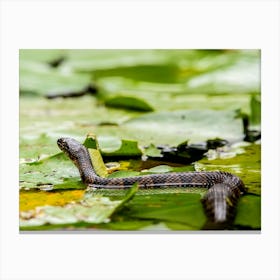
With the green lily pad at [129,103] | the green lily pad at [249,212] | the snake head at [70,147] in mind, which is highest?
the green lily pad at [129,103]

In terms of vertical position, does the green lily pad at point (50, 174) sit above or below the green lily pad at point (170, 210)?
above

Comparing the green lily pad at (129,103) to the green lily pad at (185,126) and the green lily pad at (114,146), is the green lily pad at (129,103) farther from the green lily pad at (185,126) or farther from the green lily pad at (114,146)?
the green lily pad at (114,146)

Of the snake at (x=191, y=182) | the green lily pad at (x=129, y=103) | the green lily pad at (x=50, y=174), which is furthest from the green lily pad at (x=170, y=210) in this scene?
the green lily pad at (x=129, y=103)

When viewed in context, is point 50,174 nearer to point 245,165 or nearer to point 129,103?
point 245,165

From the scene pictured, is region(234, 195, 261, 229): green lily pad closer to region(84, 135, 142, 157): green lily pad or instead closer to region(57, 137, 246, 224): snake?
region(57, 137, 246, 224): snake

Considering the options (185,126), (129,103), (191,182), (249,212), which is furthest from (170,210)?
(129,103)
